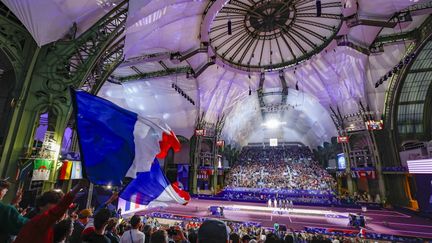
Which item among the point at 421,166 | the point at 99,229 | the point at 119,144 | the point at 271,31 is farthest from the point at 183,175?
the point at 99,229

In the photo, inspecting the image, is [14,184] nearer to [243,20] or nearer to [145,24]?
[145,24]

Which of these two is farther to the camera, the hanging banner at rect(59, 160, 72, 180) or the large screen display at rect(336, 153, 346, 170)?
the large screen display at rect(336, 153, 346, 170)

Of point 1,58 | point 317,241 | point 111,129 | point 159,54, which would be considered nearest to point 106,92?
point 159,54

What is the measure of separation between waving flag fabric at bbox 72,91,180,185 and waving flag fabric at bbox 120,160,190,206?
604 mm

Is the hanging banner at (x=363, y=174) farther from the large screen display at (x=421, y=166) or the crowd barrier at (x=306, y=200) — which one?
the large screen display at (x=421, y=166)

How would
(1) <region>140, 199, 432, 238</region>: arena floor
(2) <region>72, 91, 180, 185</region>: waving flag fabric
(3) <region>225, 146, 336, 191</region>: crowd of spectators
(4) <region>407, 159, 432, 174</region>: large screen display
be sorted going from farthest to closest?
1. (3) <region>225, 146, 336, 191</region>: crowd of spectators
2. (4) <region>407, 159, 432, 174</region>: large screen display
3. (1) <region>140, 199, 432, 238</region>: arena floor
4. (2) <region>72, 91, 180, 185</region>: waving flag fabric

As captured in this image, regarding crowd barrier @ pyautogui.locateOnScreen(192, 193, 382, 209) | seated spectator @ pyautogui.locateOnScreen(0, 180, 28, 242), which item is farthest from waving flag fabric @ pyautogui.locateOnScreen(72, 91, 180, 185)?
crowd barrier @ pyautogui.locateOnScreen(192, 193, 382, 209)

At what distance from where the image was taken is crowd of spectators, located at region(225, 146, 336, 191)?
33.0 metres

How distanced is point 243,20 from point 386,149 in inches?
831

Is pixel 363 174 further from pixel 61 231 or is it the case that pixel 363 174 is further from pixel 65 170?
pixel 65 170

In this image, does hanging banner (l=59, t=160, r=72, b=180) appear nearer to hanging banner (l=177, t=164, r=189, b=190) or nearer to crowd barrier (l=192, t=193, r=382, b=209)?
crowd barrier (l=192, t=193, r=382, b=209)


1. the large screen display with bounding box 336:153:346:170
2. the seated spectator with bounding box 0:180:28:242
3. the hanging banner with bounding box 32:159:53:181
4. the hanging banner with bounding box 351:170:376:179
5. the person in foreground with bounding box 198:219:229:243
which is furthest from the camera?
the large screen display with bounding box 336:153:346:170

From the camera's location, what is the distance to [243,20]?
1798 centimetres

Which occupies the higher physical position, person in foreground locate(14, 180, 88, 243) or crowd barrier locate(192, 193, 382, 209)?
person in foreground locate(14, 180, 88, 243)
